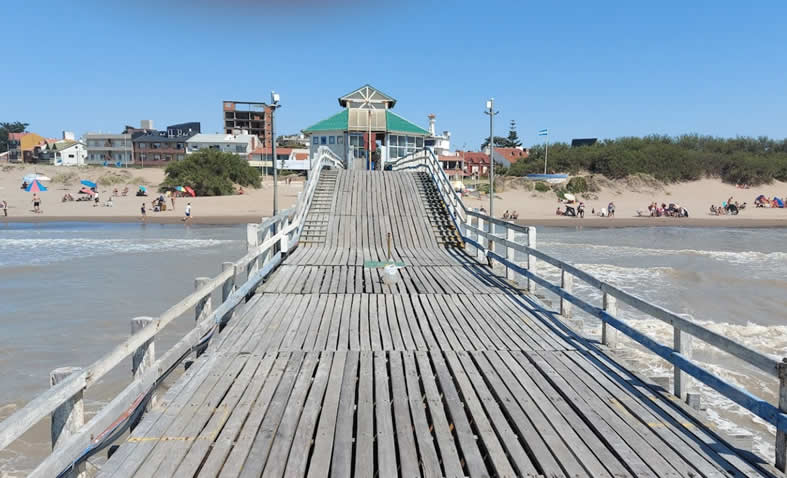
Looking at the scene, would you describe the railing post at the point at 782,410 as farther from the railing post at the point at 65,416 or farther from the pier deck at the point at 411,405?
the railing post at the point at 65,416

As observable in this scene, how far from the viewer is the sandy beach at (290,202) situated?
1839 inches

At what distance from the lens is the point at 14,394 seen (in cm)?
914

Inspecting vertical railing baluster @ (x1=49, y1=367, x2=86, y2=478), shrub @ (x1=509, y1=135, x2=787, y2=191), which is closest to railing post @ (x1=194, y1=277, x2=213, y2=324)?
vertical railing baluster @ (x1=49, y1=367, x2=86, y2=478)

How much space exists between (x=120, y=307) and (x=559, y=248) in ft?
76.9

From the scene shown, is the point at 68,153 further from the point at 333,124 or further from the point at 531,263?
the point at 531,263

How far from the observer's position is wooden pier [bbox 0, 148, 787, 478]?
3889 millimetres

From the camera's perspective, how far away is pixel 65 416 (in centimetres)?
355

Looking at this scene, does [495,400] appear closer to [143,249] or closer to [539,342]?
[539,342]

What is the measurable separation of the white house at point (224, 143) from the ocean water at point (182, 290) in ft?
191

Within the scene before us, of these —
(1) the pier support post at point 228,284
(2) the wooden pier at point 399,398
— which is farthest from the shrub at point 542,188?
(1) the pier support post at point 228,284

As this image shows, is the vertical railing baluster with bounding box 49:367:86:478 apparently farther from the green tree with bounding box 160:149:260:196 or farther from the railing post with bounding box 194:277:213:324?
the green tree with bounding box 160:149:260:196

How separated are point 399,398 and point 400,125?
25.7m

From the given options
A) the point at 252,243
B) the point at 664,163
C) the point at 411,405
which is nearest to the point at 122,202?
the point at 252,243

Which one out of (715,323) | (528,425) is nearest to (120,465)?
(528,425)
